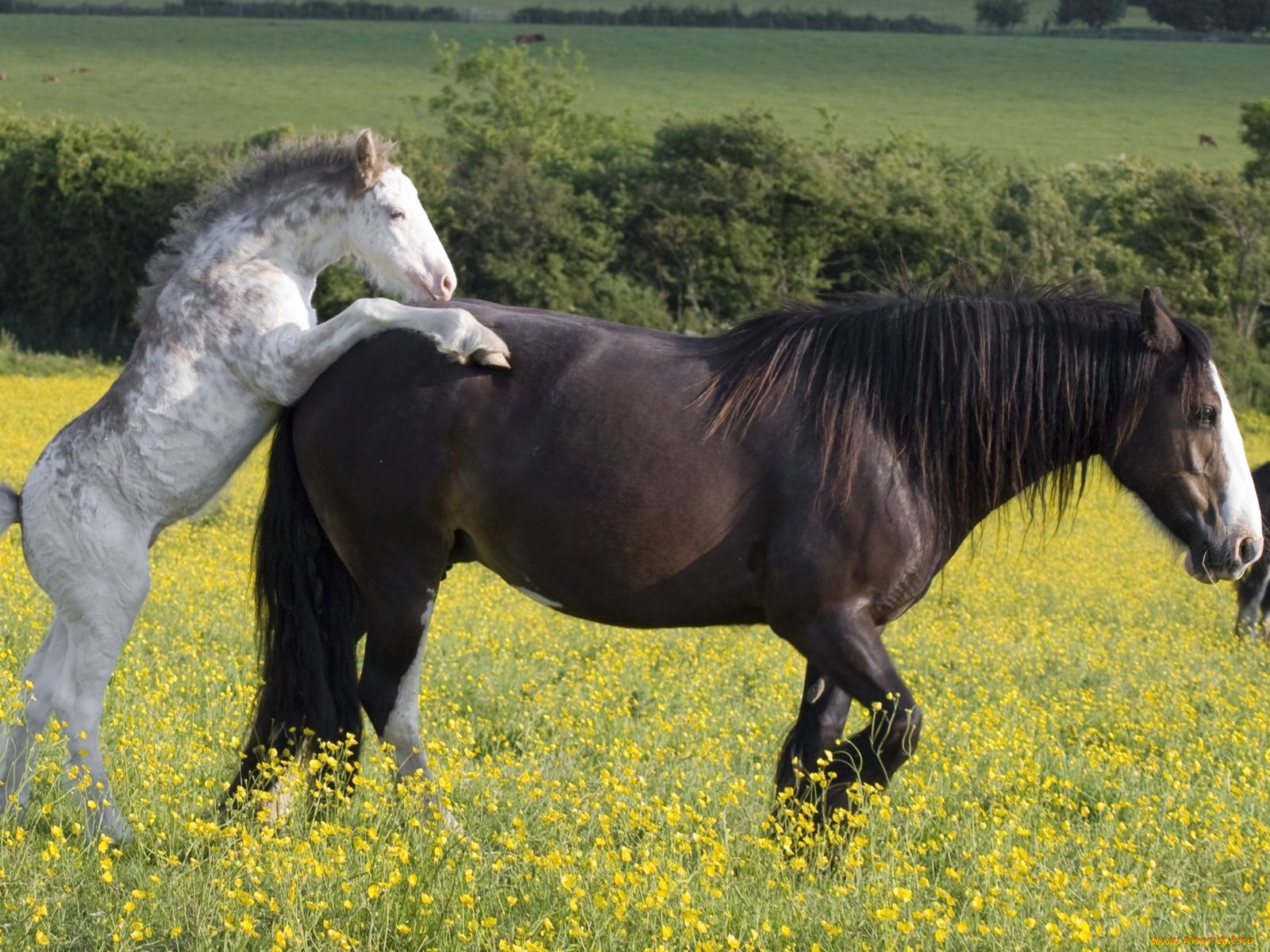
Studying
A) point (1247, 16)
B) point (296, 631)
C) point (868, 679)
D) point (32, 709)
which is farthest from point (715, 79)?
point (868, 679)

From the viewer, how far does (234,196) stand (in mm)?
5059

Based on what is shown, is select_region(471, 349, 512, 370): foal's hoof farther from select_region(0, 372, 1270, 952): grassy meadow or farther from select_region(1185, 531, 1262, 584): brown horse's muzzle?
select_region(1185, 531, 1262, 584): brown horse's muzzle

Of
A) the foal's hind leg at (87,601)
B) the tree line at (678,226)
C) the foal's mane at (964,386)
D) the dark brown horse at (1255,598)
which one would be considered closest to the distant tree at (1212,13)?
the tree line at (678,226)

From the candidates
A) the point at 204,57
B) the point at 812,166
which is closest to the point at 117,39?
the point at 204,57

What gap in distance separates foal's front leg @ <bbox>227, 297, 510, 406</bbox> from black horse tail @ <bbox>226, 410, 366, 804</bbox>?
247 mm

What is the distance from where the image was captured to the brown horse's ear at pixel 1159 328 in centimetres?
456

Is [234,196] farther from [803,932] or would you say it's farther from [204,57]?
[204,57]

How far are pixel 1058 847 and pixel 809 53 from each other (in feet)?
216

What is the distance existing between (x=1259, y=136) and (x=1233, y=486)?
1464 inches

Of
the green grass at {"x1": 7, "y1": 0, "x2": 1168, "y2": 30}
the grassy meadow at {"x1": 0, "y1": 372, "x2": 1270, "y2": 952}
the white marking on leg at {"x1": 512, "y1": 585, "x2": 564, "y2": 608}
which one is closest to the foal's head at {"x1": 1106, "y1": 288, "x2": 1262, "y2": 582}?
the grassy meadow at {"x1": 0, "y1": 372, "x2": 1270, "y2": 952}

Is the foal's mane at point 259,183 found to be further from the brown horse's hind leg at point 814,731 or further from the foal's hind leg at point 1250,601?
the foal's hind leg at point 1250,601

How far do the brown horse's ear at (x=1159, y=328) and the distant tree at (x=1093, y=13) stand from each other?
75.6 metres

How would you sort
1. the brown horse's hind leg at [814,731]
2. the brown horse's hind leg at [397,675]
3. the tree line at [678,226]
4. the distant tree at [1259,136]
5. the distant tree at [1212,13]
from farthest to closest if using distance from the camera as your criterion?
the distant tree at [1212,13] < the distant tree at [1259,136] < the tree line at [678,226] < the brown horse's hind leg at [397,675] < the brown horse's hind leg at [814,731]

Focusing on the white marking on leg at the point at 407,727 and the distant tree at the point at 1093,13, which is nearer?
the white marking on leg at the point at 407,727
